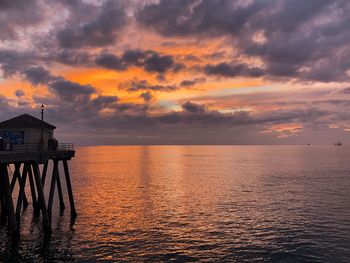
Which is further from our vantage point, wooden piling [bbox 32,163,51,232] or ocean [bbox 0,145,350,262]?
wooden piling [bbox 32,163,51,232]

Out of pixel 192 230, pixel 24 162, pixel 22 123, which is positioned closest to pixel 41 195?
pixel 24 162

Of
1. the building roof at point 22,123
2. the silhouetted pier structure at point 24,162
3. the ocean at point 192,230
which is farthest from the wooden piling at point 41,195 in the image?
the building roof at point 22,123

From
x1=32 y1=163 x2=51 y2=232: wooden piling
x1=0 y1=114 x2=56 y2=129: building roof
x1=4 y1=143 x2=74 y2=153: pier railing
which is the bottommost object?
x1=32 y1=163 x2=51 y2=232: wooden piling

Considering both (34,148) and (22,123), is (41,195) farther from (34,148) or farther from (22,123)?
(22,123)

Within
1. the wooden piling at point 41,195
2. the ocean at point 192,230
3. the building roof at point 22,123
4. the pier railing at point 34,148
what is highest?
the building roof at point 22,123

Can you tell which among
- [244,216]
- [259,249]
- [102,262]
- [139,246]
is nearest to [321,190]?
[244,216]

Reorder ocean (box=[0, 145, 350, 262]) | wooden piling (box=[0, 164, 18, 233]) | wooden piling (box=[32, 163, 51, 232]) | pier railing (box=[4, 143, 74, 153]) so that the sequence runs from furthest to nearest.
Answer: pier railing (box=[4, 143, 74, 153]), wooden piling (box=[32, 163, 51, 232]), ocean (box=[0, 145, 350, 262]), wooden piling (box=[0, 164, 18, 233])

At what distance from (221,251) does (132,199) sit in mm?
25658

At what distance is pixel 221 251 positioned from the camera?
25.2 meters

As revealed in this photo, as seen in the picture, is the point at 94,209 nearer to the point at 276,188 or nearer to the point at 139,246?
the point at 139,246

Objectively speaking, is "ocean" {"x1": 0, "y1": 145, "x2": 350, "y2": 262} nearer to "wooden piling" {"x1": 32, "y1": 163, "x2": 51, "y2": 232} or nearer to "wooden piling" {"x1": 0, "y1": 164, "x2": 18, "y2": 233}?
"wooden piling" {"x1": 32, "y1": 163, "x2": 51, "y2": 232}

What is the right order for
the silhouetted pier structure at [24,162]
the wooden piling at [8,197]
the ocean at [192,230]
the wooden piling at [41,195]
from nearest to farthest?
the wooden piling at [8,197] < the ocean at [192,230] < the silhouetted pier structure at [24,162] < the wooden piling at [41,195]

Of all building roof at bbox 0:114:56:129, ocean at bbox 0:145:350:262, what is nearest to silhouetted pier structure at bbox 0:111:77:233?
building roof at bbox 0:114:56:129

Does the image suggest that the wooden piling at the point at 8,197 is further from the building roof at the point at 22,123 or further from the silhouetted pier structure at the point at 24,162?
the building roof at the point at 22,123
